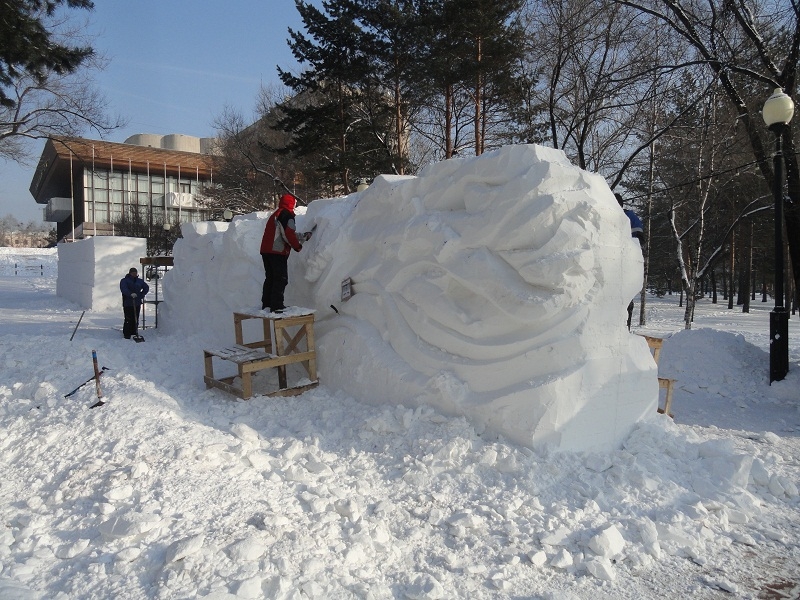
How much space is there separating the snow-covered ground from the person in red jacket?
1357 mm

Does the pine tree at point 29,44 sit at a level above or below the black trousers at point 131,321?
above

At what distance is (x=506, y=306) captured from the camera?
4555 mm

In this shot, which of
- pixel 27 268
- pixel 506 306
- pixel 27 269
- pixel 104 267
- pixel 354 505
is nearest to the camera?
pixel 354 505

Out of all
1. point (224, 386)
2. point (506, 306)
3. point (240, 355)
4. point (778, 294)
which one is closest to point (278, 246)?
point (240, 355)

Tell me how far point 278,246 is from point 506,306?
9.73ft

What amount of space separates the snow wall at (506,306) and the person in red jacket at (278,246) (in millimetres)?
939

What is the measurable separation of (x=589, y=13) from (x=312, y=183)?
11.0m

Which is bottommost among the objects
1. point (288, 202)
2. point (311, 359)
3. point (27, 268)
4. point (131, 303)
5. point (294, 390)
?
point (294, 390)

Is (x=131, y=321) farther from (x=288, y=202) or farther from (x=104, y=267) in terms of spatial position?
(x=104, y=267)

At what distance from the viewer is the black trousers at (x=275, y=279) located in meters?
6.30

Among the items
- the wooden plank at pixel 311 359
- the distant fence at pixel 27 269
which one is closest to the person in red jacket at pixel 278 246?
the wooden plank at pixel 311 359

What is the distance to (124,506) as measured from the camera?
3.44 metres

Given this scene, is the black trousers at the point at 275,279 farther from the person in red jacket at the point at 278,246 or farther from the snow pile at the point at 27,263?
the snow pile at the point at 27,263

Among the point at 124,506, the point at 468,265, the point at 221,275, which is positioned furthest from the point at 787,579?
the point at 221,275
